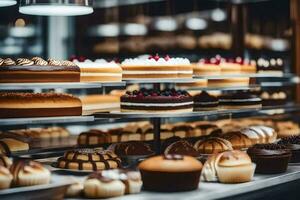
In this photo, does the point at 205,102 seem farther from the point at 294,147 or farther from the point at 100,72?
the point at 100,72

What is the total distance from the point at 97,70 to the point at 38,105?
76 centimetres

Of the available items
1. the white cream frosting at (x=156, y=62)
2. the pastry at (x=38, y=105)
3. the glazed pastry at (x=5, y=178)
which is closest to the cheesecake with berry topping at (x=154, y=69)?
the white cream frosting at (x=156, y=62)

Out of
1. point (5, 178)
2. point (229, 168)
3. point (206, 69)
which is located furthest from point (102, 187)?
point (206, 69)

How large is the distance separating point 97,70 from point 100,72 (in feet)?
0.09

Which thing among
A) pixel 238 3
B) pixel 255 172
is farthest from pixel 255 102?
pixel 238 3

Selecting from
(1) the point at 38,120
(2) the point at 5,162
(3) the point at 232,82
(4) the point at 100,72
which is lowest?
(2) the point at 5,162

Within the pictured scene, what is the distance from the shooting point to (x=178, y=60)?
567 centimetres

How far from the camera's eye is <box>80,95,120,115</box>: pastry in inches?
236

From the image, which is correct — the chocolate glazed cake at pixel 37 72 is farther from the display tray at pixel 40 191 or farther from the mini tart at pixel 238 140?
the mini tart at pixel 238 140

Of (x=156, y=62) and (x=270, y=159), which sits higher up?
(x=156, y=62)

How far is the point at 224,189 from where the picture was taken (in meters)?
4.26

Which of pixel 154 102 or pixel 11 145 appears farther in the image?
pixel 154 102

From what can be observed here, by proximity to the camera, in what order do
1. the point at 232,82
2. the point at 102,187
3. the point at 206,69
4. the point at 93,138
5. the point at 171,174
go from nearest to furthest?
the point at 102,187, the point at 171,174, the point at 93,138, the point at 206,69, the point at 232,82

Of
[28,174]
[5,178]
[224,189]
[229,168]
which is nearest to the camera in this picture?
[5,178]
